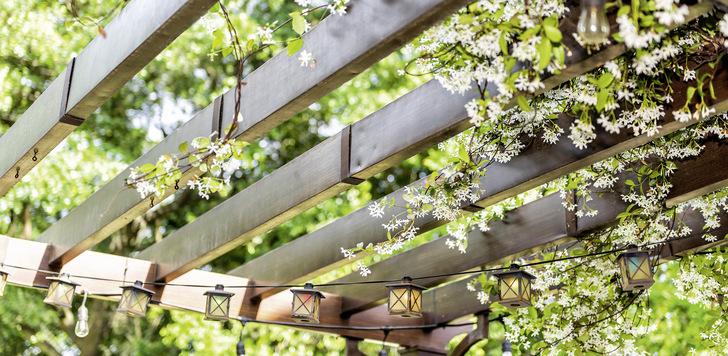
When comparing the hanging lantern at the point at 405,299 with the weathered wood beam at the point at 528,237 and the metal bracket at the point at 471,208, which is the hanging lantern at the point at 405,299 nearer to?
the weathered wood beam at the point at 528,237

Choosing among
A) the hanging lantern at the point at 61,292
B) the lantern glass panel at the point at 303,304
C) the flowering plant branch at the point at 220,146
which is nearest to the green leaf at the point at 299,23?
the flowering plant branch at the point at 220,146

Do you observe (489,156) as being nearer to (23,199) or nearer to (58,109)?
(58,109)

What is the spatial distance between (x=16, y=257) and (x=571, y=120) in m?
2.86

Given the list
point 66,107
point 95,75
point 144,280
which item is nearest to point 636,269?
point 95,75

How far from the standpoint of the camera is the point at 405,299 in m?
3.39

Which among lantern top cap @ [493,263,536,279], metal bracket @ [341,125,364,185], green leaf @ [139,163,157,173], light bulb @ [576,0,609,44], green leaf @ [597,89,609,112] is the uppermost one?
metal bracket @ [341,125,364,185]

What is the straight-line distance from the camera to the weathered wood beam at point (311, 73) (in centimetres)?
→ 179

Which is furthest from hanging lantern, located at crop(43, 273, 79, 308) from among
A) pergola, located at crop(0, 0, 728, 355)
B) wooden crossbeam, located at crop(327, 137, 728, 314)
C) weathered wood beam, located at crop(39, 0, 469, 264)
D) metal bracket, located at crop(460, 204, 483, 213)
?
metal bracket, located at crop(460, 204, 483, 213)

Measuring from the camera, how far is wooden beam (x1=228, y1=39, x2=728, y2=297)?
2.25 metres

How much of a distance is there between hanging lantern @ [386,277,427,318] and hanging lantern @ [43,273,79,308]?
159 centimetres

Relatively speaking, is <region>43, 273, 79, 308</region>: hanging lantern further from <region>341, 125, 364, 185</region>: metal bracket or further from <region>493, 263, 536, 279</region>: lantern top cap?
<region>493, 263, 536, 279</region>: lantern top cap

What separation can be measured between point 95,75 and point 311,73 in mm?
797

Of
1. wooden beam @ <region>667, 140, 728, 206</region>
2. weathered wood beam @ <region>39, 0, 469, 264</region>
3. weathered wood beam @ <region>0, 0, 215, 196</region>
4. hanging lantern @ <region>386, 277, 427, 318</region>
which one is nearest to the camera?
weathered wood beam @ <region>39, 0, 469, 264</region>

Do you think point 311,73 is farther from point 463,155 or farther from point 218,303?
point 218,303
